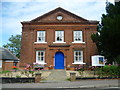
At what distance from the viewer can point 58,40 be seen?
27.8 m

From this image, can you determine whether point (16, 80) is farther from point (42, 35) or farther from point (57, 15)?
point (57, 15)

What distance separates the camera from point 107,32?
55.8 feet

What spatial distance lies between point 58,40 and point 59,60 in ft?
10.4

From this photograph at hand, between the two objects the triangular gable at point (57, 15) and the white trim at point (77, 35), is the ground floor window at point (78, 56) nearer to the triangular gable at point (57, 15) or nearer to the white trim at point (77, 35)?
the white trim at point (77, 35)

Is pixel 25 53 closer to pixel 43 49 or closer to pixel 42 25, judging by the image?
pixel 43 49

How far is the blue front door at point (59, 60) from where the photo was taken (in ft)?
89.0

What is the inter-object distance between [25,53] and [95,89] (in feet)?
58.1

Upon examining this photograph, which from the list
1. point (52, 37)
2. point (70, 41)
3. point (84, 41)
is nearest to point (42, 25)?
point (52, 37)

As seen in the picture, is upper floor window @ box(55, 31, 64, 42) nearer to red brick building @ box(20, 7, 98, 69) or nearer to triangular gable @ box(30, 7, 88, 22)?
red brick building @ box(20, 7, 98, 69)

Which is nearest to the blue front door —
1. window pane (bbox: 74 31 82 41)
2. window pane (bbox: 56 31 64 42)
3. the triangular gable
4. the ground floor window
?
the ground floor window

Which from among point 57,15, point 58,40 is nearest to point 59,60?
point 58,40

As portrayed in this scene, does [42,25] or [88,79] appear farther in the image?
[42,25]

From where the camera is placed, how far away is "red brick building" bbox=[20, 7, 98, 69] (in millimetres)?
27188

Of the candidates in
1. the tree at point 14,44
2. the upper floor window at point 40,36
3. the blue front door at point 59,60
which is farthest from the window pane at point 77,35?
the tree at point 14,44
